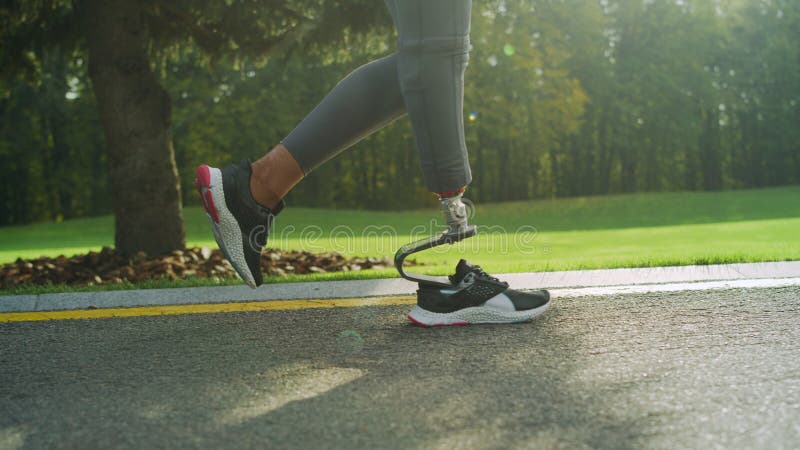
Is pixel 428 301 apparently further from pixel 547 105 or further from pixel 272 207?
pixel 547 105

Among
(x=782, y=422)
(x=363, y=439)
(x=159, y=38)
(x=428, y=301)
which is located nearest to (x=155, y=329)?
(x=428, y=301)

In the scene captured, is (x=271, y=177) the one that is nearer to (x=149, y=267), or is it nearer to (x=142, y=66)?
(x=149, y=267)

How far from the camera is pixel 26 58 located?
673 centimetres

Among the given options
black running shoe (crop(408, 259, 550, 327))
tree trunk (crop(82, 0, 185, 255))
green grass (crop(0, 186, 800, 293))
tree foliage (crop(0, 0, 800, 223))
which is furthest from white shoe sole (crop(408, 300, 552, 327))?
tree foliage (crop(0, 0, 800, 223))

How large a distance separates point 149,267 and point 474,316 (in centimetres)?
359

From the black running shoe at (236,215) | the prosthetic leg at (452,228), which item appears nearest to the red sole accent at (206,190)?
the black running shoe at (236,215)

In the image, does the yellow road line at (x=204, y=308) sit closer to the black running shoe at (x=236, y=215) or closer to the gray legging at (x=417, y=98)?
the black running shoe at (x=236, y=215)

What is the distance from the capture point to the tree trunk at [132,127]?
604cm

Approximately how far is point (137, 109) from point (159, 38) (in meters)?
0.98

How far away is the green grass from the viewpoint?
5366 millimetres

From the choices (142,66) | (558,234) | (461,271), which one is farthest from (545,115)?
(461,271)

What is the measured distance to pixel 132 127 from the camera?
6.03 meters

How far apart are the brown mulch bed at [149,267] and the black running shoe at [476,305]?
9.51 ft

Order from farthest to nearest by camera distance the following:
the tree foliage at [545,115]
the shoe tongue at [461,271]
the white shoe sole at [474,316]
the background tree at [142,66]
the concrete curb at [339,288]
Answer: the tree foliage at [545,115] → the background tree at [142,66] → the concrete curb at [339,288] → the shoe tongue at [461,271] → the white shoe sole at [474,316]
